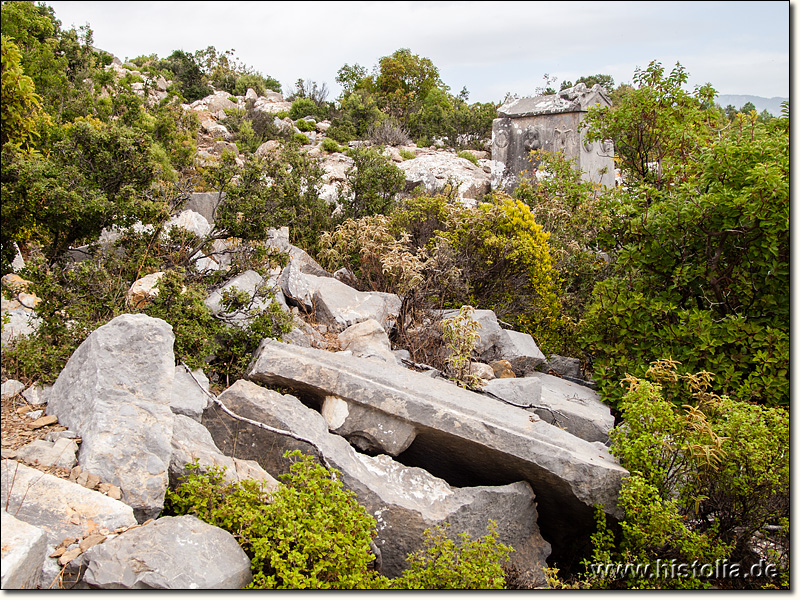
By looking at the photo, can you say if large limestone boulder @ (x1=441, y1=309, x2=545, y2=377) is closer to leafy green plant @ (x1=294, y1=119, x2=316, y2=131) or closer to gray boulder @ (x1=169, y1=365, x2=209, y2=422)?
gray boulder @ (x1=169, y1=365, x2=209, y2=422)

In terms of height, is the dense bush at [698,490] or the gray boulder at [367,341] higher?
the gray boulder at [367,341]

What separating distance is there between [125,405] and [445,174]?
10822 mm

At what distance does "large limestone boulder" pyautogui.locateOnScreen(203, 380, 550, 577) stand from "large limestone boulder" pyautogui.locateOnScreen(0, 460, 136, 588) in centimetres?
103

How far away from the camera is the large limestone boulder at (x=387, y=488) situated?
3609 mm

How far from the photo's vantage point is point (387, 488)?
3738 mm

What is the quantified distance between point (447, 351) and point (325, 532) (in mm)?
3204

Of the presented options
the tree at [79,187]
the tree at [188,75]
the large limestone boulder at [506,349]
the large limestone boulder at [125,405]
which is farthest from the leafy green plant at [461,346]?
the tree at [188,75]

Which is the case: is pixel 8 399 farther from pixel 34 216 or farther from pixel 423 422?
pixel 423 422

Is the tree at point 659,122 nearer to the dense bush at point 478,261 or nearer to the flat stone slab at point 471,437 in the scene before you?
the dense bush at point 478,261

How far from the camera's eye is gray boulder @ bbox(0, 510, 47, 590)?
85.8 inches

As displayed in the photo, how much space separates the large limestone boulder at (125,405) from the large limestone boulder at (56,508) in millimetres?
147

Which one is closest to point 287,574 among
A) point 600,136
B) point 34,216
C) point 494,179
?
point 34,216

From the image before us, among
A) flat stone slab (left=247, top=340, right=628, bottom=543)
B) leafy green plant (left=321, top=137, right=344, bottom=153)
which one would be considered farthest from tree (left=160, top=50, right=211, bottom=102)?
flat stone slab (left=247, top=340, right=628, bottom=543)

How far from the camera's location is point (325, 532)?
289cm
